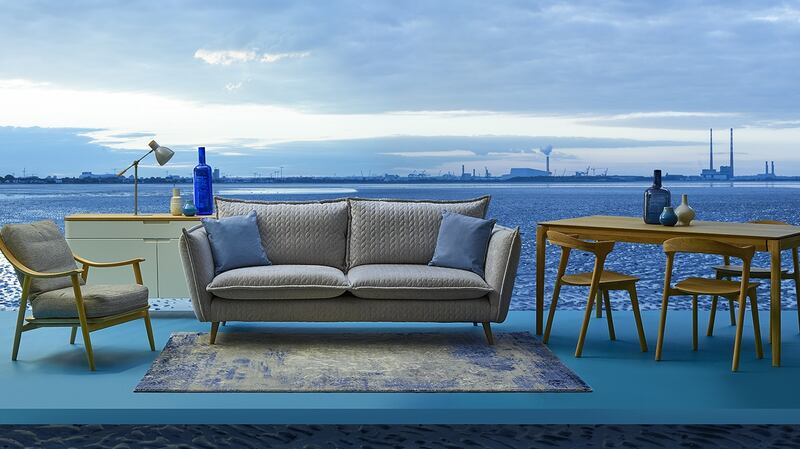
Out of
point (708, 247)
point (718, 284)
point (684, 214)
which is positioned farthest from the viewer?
point (684, 214)

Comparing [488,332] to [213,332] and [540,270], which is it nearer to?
[540,270]

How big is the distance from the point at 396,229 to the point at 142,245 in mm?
1915

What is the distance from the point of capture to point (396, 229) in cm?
563

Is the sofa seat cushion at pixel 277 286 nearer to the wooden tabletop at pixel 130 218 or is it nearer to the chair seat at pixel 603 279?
the wooden tabletop at pixel 130 218

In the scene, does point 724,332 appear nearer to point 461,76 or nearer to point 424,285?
point 424,285

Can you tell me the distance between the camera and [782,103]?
35.2 m

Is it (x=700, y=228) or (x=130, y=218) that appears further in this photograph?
(x=130, y=218)

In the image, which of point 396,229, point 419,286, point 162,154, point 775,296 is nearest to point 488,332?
point 419,286

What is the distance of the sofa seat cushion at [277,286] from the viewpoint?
A: 16.3 ft

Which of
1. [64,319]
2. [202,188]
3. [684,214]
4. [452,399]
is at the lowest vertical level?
[452,399]

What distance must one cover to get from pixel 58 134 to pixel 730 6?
27.0 metres

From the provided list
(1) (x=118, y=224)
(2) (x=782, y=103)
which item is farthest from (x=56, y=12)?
(2) (x=782, y=103)

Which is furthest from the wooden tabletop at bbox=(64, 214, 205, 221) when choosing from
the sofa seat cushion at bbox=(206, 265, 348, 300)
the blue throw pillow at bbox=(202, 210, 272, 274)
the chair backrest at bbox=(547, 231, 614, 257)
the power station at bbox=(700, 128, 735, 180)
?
the power station at bbox=(700, 128, 735, 180)

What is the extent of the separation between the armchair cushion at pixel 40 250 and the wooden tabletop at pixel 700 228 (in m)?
2.99
